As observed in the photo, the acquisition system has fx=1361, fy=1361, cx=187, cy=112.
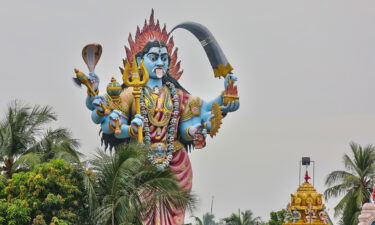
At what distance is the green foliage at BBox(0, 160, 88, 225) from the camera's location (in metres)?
28.1

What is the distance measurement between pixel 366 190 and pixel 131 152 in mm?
13830

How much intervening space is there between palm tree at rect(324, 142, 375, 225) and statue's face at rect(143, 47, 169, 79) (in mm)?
6814

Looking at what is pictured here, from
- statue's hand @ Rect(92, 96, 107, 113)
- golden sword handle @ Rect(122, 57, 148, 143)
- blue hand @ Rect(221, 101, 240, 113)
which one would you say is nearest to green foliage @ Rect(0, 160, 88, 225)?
statue's hand @ Rect(92, 96, 107, 113)

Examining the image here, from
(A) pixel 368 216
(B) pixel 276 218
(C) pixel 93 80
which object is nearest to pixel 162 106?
(C) pixel 93 80

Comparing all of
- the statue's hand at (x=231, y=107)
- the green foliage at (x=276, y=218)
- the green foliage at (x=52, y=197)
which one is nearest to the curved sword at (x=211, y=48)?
the statue's hand at (x=231, y=107)

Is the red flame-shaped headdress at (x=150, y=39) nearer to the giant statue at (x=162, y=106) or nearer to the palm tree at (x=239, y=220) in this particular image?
the giant statue at (x=162, y=106)

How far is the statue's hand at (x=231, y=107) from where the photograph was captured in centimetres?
3600

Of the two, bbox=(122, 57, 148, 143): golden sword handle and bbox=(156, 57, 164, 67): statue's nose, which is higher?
bbox=(156, 57, 164, 67): statue's nose

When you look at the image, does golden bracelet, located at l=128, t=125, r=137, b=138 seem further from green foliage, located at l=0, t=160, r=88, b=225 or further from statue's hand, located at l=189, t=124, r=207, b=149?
green foliage, located at l=0, t=160, r=88, b=225

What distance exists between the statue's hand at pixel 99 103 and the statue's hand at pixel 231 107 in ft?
11.5

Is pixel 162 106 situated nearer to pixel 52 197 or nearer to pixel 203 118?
pixel 203 118

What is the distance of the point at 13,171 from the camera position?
1254 inches

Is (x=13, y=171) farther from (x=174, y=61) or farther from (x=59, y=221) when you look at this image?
(x=174, y=61)

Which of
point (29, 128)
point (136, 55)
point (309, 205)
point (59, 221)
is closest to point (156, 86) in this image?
point (136, 55)
